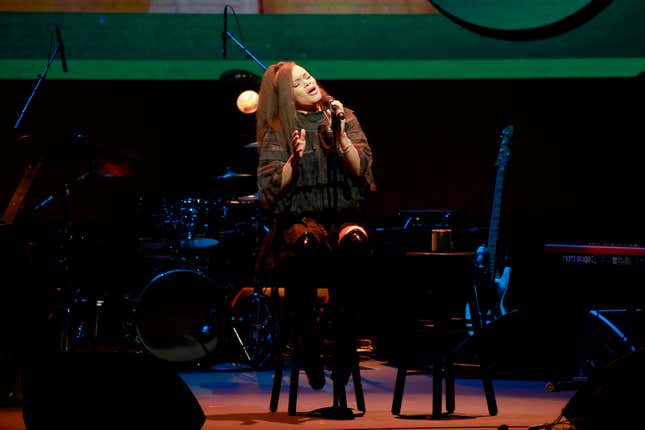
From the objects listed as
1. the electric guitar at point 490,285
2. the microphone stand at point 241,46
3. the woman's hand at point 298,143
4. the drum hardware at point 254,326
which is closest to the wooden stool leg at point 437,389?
the woman's hand at point 298,143

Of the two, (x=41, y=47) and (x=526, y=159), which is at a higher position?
(x=41, y=47)

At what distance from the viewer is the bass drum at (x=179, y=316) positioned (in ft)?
19.7

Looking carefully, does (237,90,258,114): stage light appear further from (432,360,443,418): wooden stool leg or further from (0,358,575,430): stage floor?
Answer: (432,360,443,418): wooden stool leg

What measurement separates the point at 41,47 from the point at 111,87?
2.18 feet

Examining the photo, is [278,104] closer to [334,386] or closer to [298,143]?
[298,143]

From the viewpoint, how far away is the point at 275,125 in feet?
12.5

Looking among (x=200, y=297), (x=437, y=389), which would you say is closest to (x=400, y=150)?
(x=200, y=297)

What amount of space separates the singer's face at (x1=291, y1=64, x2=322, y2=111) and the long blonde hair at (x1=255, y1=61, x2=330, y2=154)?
28 mm

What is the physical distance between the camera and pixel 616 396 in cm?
265

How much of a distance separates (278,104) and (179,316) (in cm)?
264

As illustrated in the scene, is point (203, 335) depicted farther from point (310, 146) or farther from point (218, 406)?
point (310, 146)

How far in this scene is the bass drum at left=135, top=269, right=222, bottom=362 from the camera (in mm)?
5992

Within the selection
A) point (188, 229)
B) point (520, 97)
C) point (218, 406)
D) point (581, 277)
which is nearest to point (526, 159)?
point (520, 97)

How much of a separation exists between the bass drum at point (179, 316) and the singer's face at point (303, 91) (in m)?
2.43
